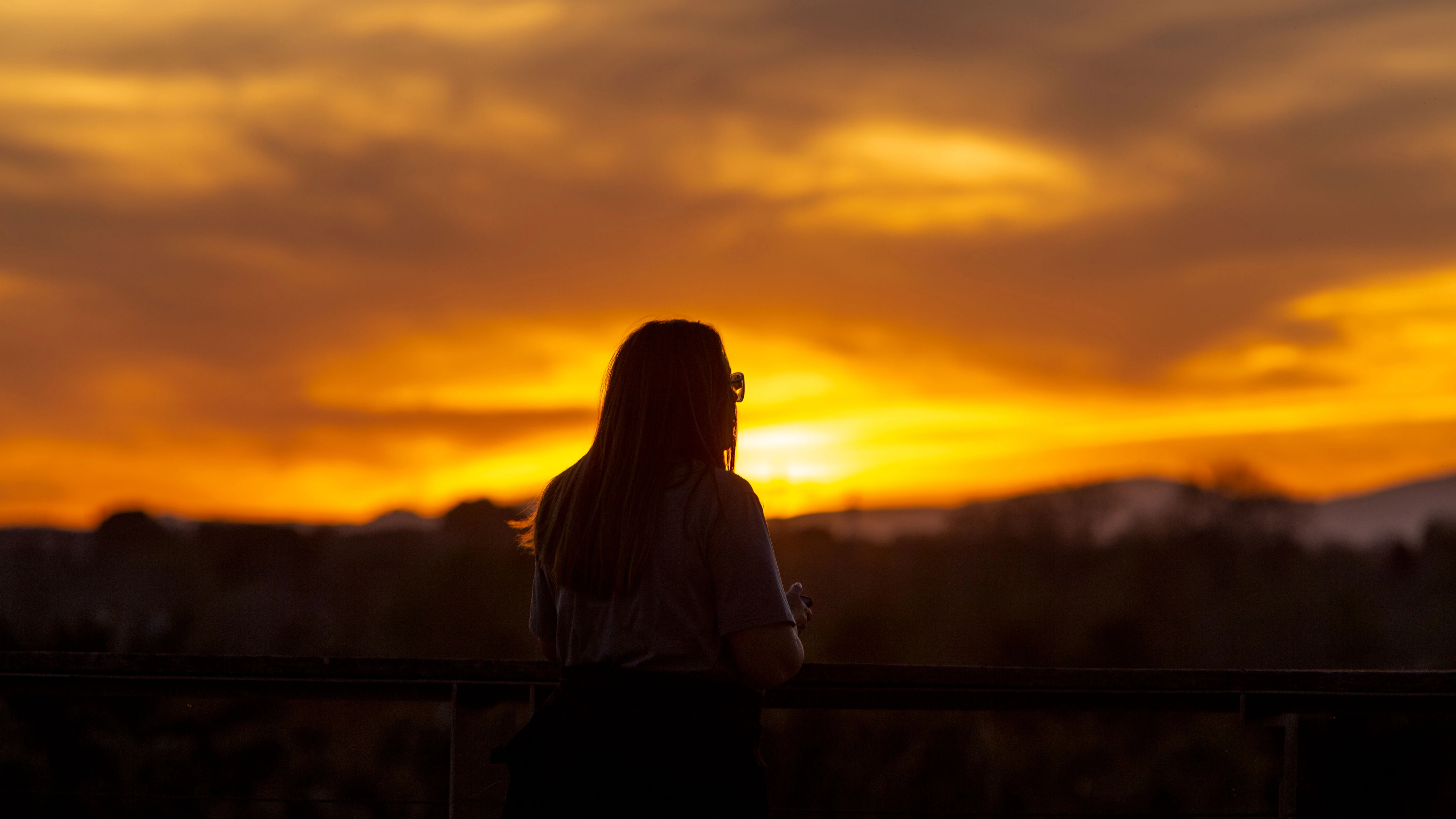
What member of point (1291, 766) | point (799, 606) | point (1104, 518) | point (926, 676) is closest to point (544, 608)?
point (799, 606)

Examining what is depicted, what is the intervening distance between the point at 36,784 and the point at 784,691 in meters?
20.3

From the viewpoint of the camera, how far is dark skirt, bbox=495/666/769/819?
1857 mm

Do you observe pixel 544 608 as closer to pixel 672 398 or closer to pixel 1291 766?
pixel 672 398

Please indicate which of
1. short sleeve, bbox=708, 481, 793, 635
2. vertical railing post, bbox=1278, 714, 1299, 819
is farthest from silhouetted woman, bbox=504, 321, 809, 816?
vertical railing post, bbox=1278, 714, 1299, 819

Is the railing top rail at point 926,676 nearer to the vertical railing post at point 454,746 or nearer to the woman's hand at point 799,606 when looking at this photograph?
the vertical railing post at point 454,746

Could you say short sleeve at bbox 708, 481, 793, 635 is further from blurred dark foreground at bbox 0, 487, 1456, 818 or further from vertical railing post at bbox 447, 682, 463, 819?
blurred dark foreground at bbox 0, 487, 1456, 818

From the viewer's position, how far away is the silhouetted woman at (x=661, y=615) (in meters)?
1.83

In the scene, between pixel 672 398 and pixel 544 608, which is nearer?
pixel 672 398

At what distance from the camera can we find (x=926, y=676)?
2463 millimetres

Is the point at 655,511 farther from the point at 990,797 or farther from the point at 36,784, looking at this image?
the point at 990,797


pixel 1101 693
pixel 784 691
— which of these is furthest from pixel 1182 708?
pixel 784 691

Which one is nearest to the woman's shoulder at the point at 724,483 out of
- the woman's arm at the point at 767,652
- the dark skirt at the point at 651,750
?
the woman's arm at the point at 767,652

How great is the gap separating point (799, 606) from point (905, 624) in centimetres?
5073

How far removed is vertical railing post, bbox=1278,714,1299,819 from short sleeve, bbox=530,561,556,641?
5.01 feet
